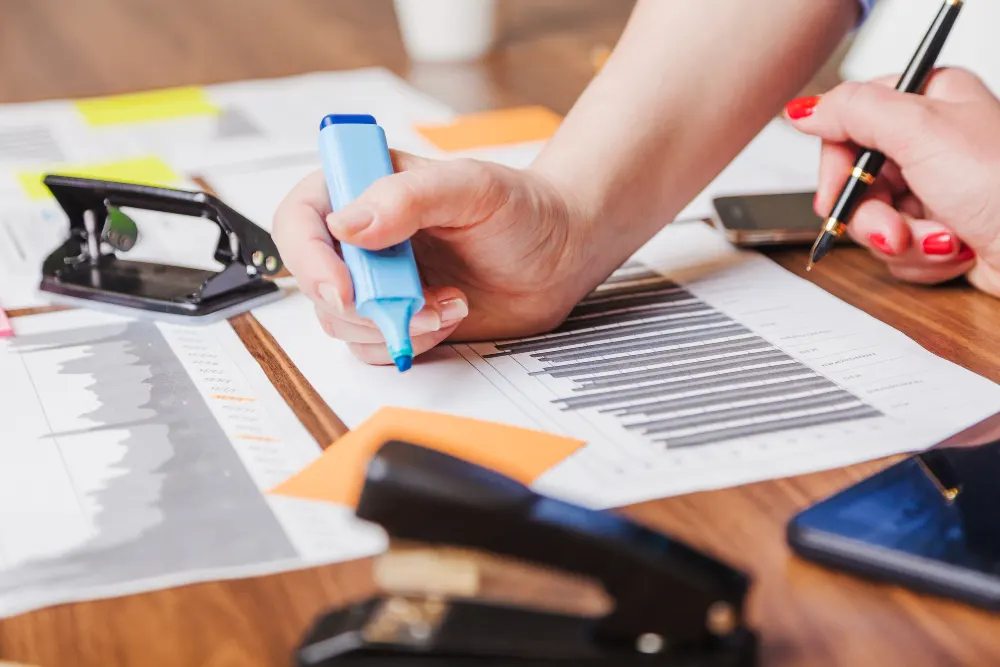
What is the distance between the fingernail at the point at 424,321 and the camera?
0.66 m

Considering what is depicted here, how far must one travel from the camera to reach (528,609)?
395 mm

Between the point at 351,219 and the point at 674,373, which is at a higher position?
the point at 351,219

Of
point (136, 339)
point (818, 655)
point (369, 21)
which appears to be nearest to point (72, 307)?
point (136, 339)

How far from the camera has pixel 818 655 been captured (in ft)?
1.41

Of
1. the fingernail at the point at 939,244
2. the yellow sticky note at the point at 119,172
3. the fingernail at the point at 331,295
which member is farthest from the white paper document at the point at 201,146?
the fingernail at the point at 939,244

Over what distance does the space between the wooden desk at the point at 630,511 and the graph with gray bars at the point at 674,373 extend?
6 cm

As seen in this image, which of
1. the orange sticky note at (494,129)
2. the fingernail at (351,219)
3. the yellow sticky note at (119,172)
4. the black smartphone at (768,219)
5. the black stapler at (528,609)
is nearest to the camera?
the black stapler at (528,609)

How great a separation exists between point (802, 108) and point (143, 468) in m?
0.55

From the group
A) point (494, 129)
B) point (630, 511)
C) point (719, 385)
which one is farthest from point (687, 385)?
point (494, 129)

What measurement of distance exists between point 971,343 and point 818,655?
1.18 feet

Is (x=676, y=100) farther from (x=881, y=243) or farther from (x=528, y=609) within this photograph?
(x=528, y=609)

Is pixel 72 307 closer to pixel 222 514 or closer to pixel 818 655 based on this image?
pixel 222 514

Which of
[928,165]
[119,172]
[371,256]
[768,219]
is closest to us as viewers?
[371,256]

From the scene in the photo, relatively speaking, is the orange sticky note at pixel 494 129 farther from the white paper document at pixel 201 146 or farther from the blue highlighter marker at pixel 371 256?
the blue highlighter marker at pixel 371 256
